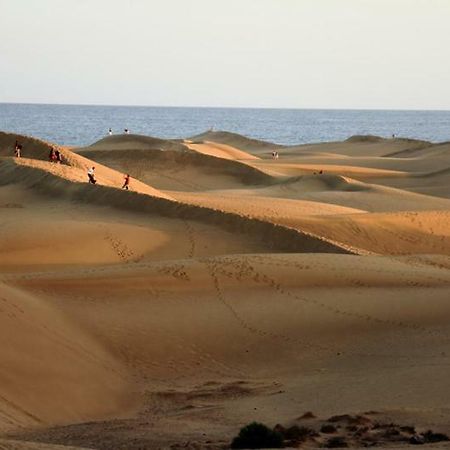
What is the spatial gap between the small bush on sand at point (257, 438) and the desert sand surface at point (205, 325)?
7.9 inches

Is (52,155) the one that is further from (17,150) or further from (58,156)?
(17,150)

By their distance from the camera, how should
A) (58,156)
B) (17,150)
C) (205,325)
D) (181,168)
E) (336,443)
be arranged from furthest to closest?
(181,168)
(17,150)
(58,156)
(205,325)
(336,443)

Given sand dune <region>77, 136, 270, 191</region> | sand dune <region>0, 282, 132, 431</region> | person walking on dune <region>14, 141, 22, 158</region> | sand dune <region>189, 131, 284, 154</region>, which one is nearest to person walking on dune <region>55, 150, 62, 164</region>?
person walking on dune <region>14, 141, 22, 158</region>

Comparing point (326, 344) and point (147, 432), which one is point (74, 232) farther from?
point (147, 432)

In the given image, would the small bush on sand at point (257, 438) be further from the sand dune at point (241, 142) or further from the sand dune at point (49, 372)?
the sand dune at point (241, 142)

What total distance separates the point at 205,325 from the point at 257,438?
6179mm

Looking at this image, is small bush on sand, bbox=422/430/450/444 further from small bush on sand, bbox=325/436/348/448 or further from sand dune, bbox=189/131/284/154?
sand dune, bbox=189/131/284/154

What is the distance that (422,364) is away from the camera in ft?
44.1

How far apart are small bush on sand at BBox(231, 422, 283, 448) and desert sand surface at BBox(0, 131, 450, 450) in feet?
0.66

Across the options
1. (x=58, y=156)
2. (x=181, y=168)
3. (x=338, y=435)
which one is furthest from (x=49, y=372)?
(x=181, y=168)

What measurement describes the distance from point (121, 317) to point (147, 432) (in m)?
5.37

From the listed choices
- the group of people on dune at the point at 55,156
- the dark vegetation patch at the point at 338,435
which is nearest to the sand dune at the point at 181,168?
the group of people on dune at the point at 55,156

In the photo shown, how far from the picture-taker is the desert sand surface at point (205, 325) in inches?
425

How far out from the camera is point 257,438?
29.6 ft
